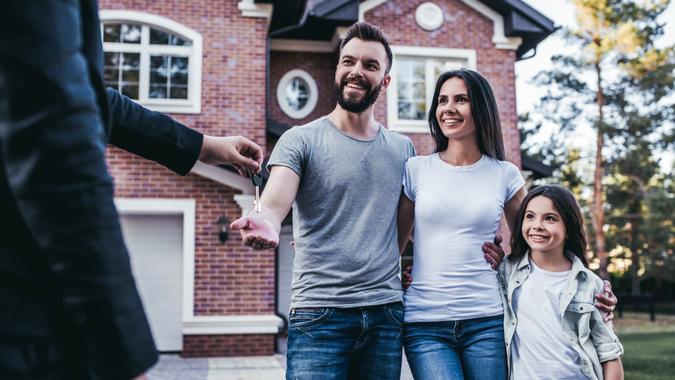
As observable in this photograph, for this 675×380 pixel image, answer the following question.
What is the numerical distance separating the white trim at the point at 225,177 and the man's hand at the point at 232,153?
8496 mm

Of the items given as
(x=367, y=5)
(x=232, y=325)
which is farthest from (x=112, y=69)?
(x=367, y=5)

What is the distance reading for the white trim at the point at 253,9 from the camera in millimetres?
11211

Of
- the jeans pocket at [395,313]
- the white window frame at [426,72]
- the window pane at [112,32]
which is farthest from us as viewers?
the white window frame at [426,72]

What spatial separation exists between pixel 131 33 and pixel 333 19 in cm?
365

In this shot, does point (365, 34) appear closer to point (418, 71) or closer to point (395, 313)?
point (395, 313)

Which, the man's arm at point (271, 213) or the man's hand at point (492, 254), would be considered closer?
the man's arm at point (271, 213)

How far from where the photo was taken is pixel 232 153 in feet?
7.09

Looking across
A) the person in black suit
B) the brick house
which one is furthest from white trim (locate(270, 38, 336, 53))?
the person in black suit

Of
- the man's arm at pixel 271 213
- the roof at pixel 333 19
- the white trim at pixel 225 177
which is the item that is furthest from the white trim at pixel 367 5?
the man's arm at pixel 271 213

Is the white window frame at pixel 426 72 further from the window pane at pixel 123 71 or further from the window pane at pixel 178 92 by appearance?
the window pane at pixel 123 71

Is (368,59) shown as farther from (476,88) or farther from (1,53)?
(1,53)

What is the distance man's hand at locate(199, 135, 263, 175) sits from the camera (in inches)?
81.5

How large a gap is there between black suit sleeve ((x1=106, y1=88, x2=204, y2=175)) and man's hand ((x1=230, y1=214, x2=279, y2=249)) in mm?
353

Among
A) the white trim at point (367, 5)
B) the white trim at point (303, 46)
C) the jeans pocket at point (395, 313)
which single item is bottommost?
the jeans pocket at point (395, 313)
